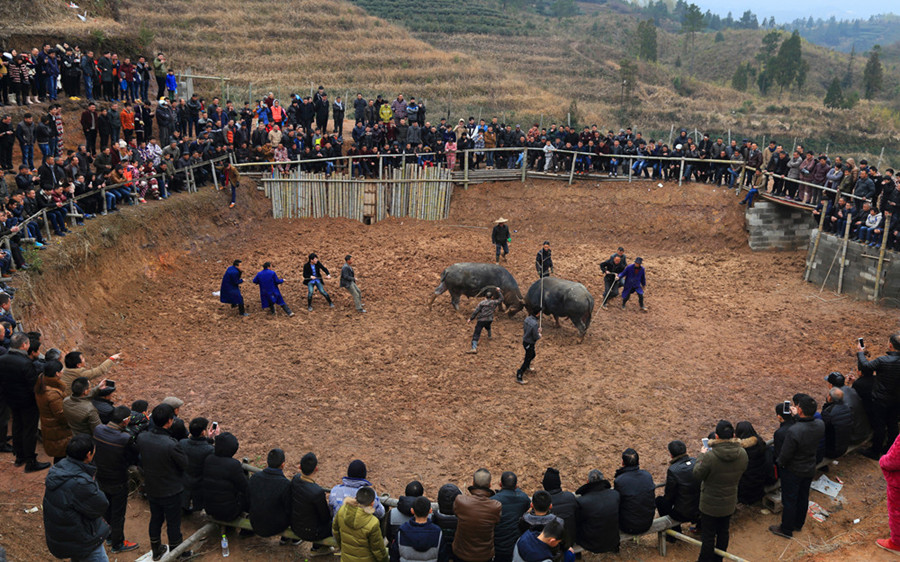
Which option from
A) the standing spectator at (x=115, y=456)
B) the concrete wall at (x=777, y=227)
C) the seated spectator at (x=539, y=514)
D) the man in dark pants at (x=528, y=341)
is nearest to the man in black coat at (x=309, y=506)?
the standing spectator at (x=115, y=456)

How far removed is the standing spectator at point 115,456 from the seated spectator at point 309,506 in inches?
76.8

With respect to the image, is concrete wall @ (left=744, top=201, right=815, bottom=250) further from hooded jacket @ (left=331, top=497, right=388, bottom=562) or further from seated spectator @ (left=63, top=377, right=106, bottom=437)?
seated spectator @ (left=63, top=377, right=106, bottom=437)

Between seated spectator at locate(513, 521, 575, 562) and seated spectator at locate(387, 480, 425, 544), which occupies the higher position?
seated spectator at locate(513, 521, 575, 562)

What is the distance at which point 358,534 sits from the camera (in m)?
7.33

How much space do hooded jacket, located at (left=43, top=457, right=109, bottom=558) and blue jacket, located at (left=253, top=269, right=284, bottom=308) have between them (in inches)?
382

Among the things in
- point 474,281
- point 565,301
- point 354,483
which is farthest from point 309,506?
point 474,281

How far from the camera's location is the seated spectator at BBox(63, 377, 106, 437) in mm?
8781

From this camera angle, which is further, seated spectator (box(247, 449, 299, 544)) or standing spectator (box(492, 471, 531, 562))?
seated spectator (box(247, 449, 299, 544))

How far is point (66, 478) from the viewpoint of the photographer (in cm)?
695

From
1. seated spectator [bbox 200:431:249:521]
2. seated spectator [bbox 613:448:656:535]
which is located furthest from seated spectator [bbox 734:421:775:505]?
seated spectator [bbox 200:431:249:521]

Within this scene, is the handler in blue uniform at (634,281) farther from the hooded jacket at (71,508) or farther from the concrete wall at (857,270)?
the hooded jacket at (71,508)

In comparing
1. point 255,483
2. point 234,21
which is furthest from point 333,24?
point 255,483

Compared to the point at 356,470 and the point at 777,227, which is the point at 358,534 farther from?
the point at 777,227

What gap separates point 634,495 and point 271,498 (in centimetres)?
424
